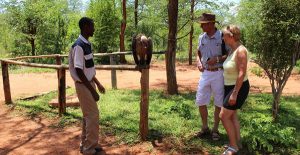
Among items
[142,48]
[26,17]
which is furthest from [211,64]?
[26,17]

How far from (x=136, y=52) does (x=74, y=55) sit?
36.7 inches

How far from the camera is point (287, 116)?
6426 mm

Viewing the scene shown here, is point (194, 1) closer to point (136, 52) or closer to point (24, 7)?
point (24, 7)

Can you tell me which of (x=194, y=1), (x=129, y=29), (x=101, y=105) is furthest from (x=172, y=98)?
(x=129, y=29)

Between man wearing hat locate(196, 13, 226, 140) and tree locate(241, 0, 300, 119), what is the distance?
1.19 m

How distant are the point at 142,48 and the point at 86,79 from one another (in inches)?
36.5

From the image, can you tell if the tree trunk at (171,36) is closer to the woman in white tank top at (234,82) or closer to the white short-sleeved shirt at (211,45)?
the white short-sleeved shirt at (211,45)

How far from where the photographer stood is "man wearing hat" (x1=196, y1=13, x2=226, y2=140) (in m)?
4.71

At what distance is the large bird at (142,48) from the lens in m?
4.76

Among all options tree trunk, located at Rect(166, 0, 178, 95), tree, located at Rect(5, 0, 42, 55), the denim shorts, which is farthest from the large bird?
tree, located at Rect(5, 0, 42, 55)

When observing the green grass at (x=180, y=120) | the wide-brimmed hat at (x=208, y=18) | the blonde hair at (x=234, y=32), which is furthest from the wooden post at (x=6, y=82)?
the blonde hair at (x=234, y=32)

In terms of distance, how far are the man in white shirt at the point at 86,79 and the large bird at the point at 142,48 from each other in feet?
2.14

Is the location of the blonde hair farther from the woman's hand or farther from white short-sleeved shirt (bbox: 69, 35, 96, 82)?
white short-sleeved shirt (bbox: 69, 35, 96, 82)

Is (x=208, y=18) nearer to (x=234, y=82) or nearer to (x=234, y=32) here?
(x=234, y=32)
